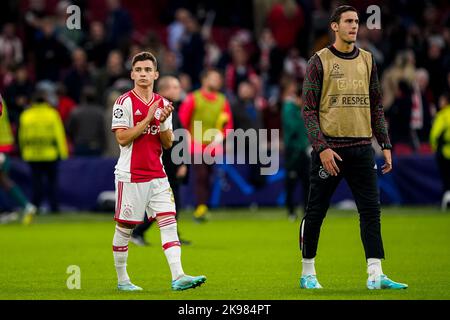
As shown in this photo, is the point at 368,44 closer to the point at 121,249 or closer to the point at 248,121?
the point at 248,121

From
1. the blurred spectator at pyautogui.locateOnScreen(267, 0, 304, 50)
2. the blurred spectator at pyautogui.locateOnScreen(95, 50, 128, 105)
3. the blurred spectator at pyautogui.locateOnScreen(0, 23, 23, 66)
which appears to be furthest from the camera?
the blurred spectator at pyautogui.locateOnScreen(267, 0, 304, 50)

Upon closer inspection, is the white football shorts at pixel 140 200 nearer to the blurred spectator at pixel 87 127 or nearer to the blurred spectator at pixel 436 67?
the blurred spectator at pixel 87 127

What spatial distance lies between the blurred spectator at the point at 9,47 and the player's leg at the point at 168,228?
53.3 feet

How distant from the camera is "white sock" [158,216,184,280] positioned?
33.9ft

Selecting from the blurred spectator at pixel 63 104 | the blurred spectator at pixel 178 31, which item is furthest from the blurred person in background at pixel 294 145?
the blurred spectator at pixel 178 31

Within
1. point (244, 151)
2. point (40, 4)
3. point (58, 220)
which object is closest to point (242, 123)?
point (244, 151)

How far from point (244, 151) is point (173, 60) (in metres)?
3.05

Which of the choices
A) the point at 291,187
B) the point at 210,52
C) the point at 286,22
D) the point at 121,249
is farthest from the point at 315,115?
the point at 286,22

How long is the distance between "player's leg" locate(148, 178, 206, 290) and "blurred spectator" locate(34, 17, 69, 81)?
16.1 m

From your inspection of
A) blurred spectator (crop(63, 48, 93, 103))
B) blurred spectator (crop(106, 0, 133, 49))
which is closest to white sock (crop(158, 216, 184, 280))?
blurred spectator (crop(63, 48, 93, 103))

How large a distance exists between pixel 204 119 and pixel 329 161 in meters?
10.3

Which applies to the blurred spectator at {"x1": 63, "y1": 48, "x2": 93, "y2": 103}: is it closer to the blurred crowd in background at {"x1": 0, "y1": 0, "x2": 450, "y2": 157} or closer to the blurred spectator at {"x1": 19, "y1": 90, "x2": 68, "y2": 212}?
the blurred crowd in background at {"x1": 0, "y1": 0, "x2": 450, "y2": 157}

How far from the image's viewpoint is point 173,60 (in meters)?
25.0

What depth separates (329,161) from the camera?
10.2 meters
